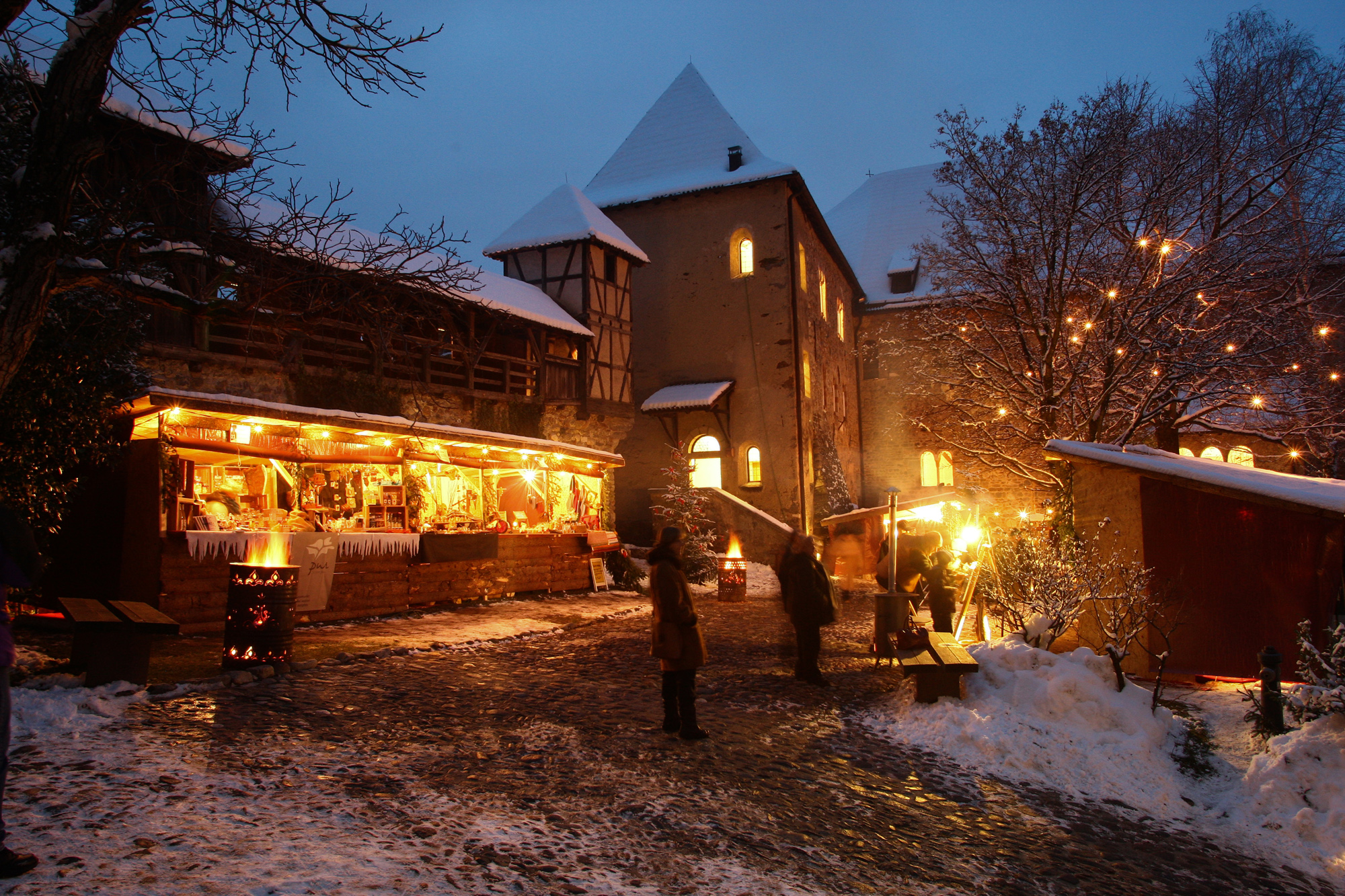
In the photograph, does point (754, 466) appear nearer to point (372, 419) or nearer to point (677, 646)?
point (372, 419)

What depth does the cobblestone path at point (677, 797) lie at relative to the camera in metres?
3.74

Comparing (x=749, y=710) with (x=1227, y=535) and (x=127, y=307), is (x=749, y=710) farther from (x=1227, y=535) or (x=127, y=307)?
(x=127, y=307)

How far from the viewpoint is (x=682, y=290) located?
2581cm

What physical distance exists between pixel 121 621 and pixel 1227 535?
9826 millimetres

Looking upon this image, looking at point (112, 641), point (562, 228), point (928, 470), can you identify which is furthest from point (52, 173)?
point (928, 470)

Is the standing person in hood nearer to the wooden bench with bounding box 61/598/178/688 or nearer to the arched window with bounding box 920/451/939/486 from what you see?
the wooden bench with bounding box 61/598/178/688

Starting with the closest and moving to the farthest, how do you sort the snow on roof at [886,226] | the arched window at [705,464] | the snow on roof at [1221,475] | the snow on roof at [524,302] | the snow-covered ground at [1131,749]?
the snow-covered ground at [1131,749] → the snow on roof at [1221,475] → the snow on roof at [524,302] → the arched window at [705,464] → the snow on roof at [886,226]

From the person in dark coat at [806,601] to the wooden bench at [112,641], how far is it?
17.6ft

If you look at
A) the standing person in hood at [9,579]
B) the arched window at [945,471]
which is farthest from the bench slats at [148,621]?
the arched window at [945,471]

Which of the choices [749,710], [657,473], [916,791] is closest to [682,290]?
[657,473]

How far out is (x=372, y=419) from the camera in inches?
454

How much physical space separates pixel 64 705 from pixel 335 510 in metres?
6.57

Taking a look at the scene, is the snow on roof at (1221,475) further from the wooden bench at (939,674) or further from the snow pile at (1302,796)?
the wooden bench at (939,674)

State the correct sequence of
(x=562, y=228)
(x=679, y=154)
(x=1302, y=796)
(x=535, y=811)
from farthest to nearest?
(x=679, y=154), (x=562, y=228), (x=1302, y=796), (x=535, y=811)
